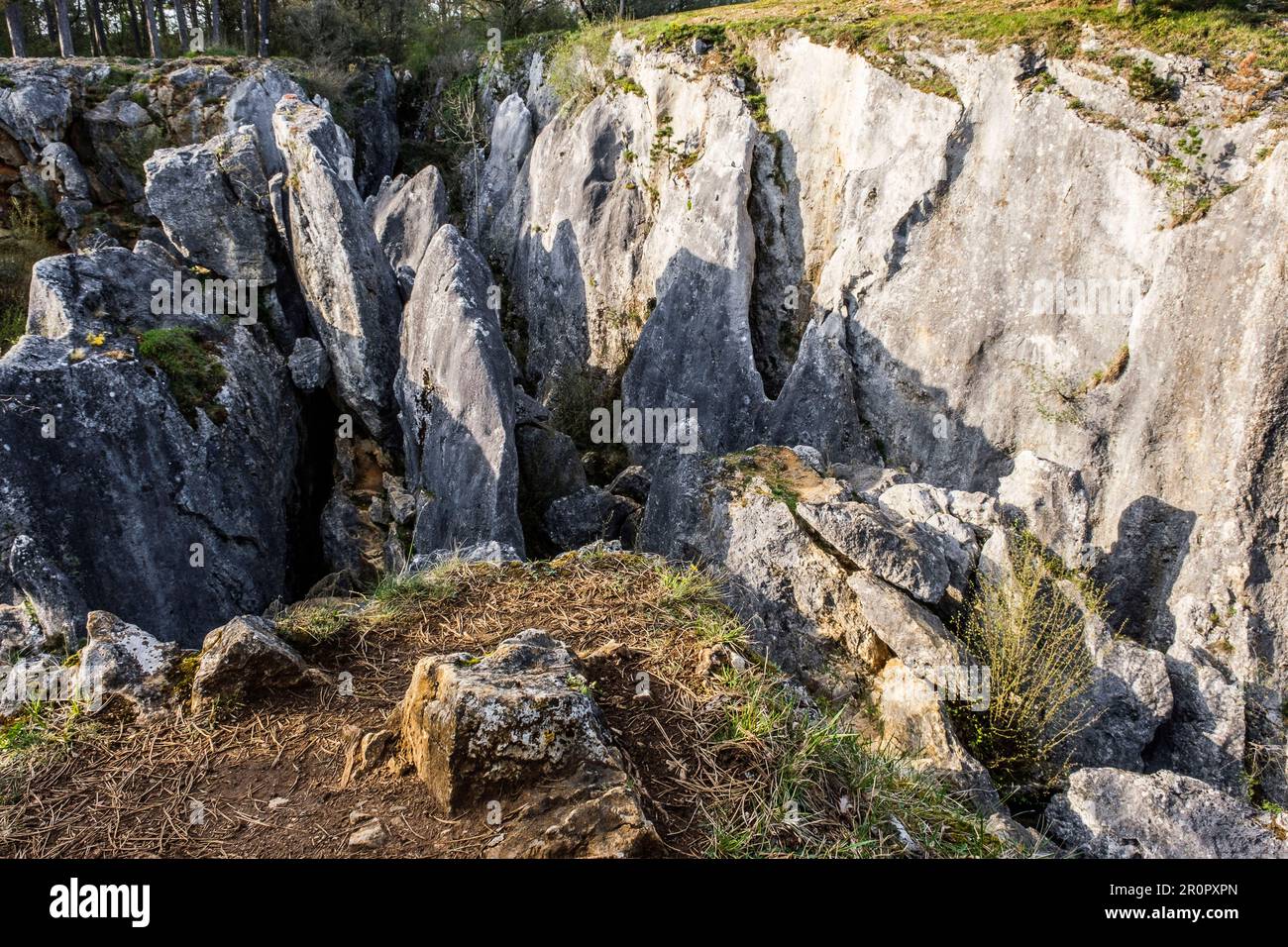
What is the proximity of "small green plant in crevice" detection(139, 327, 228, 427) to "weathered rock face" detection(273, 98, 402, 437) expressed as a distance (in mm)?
1964

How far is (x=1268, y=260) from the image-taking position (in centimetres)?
988

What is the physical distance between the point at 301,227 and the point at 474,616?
8588 mm

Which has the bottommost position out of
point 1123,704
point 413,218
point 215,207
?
point 1123,704

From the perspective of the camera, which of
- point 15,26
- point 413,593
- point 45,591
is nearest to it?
point 413,593

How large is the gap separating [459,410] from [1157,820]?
861cm

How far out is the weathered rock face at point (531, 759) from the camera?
2.74 m

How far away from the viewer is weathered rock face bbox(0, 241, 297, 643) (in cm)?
Result: 761

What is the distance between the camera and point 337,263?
10.8 m

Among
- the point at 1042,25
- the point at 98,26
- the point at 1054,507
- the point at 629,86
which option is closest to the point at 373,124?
the point at 629,86

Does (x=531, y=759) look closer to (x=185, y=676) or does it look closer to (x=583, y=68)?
(x=185, y=676)

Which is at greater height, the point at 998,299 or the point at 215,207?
the point at 215,207

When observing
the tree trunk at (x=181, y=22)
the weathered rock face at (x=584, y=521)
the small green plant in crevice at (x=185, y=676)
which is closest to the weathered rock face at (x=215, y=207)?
the weathered rock face at (x=584, y=521)

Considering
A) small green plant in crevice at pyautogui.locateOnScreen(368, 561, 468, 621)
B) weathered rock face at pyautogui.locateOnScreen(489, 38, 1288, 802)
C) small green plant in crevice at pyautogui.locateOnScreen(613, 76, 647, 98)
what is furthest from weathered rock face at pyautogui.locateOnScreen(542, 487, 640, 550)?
small green plant in crevice at pyautogui.locateOnScreen(613, 76, 647, 98)

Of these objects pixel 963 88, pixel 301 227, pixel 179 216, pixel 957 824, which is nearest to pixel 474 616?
pixel 957 824
